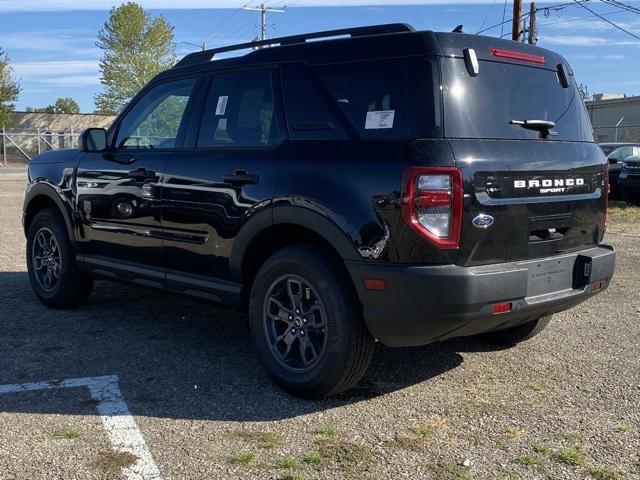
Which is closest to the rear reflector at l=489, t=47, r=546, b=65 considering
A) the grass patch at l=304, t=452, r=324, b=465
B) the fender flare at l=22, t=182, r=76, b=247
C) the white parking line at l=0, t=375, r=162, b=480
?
the grass patch at l=304, t=452, r=324, b=465

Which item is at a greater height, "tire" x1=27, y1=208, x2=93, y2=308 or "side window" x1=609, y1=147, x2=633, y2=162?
"side window" x1=609, y1=147, x2=633, y2=162

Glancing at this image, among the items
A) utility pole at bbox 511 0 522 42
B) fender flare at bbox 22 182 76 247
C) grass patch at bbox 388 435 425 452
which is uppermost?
utility pole at bbox 511 0 522 42

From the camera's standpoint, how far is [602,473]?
3260mm

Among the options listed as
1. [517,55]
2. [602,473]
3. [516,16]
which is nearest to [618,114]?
[516,16]

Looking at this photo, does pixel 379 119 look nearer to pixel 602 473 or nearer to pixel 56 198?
pixel 602 473

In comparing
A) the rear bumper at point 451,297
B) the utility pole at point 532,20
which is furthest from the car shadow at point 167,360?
the utility pole at point 532,20

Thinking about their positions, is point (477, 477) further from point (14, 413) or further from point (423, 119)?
point (14, 413)

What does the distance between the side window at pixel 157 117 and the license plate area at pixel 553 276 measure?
8.57 feet

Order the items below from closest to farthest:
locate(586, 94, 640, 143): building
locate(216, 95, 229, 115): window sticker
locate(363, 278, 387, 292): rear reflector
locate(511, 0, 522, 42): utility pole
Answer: locate(363, 278, 387, 292): rear reflector → locate(216, 95, 229, 115): window sticker → locate(511, 0, 522, 42): utility pole → locate(586, 94, 640, 143): building

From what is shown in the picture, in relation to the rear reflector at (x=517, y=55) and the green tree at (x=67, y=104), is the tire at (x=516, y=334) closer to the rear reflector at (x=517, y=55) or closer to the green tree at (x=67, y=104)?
the rear reflector at (x=517, y=55)

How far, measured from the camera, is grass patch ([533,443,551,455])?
3.48m

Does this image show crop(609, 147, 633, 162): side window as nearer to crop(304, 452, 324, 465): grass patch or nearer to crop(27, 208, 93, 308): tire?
crop(27, 208, 93, 308): tire

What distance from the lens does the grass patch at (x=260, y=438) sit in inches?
140

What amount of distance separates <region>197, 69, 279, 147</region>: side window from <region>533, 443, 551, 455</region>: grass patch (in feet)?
7.36
